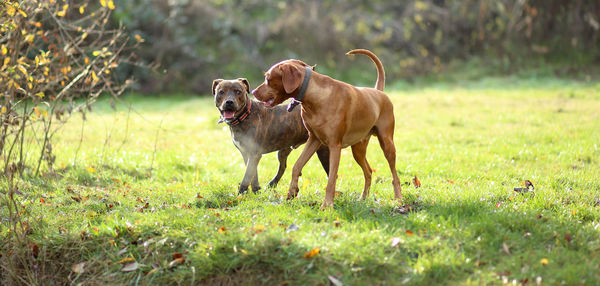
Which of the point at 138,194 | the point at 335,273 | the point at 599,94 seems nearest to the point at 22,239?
the point at 138,194

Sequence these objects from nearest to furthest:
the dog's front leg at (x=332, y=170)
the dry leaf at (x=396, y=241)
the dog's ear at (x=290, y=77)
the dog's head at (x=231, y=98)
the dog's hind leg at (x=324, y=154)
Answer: the dry leaf at (x=396, y=241), the dog's ear at (x=290, y=77), the dog's front leg at (x=332, y=170), the dog's head at (x=231, y=98), the dog's hind leg at (x=324, y=154)

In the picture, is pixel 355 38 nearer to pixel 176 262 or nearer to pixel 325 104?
pixel 325 104

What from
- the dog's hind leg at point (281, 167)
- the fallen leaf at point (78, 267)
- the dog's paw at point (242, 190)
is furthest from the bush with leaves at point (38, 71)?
the dog's hind leg at point (281, 167)

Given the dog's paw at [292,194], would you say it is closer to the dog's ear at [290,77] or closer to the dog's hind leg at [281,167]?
the dog's hind leg at [281,167]

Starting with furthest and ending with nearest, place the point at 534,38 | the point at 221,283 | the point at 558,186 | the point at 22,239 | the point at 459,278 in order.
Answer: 1. the point at 534,38
2. the point at 558,186
3. the point at 22,239
4. the point at 221,283
5. the point at 459,278

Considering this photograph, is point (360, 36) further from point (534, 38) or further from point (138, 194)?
point (138, 194)

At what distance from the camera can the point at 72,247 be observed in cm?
509

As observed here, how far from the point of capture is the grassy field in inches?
176

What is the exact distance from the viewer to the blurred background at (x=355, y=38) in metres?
19.5

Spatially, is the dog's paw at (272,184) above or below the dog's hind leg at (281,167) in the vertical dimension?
below

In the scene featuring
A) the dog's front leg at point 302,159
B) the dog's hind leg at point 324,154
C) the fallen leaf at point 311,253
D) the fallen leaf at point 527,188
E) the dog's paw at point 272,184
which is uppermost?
the dog's front leg at point 302,159

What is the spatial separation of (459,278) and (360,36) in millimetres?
18321

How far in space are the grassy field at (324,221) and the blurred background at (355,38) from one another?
37.4 ft

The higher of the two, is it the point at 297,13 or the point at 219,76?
the point at 297,13
